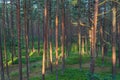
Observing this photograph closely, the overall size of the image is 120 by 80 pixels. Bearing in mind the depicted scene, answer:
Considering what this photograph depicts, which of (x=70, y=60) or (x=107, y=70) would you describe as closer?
(x=107, y=70)

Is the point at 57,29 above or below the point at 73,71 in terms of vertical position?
above

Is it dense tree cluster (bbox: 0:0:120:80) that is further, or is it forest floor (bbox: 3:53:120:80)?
forest floor (bbox: 3:53:120:80)

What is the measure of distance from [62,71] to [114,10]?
35.7 ft

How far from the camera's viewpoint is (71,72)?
3297cm

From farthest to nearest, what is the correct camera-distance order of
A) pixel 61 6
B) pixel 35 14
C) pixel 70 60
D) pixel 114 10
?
pixel 35 14
pixel 70 60
pixel 61 6
pixel 114 10

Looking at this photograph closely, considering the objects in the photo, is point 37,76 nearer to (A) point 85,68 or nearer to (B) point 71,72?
(B) point 71,72

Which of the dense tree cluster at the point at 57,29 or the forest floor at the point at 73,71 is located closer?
the dense tree cluster at the point at 57,29

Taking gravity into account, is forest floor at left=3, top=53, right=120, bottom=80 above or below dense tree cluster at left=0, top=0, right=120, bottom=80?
below

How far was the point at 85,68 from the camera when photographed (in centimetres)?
3625

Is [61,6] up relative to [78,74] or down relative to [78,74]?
up

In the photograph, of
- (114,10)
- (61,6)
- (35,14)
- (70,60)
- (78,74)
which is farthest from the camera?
(35,14)

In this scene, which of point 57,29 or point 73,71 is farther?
point 73,71

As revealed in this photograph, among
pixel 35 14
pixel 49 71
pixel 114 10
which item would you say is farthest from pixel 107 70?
pixel 35 14

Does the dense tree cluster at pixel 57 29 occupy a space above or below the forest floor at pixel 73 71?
above
